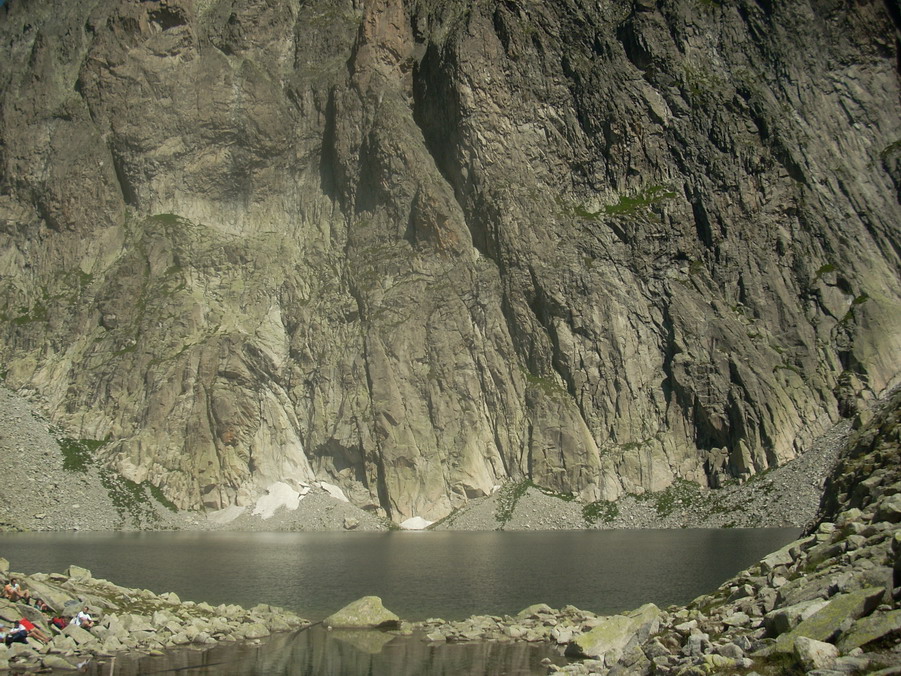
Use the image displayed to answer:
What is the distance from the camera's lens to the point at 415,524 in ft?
383

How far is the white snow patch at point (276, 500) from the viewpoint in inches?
4685

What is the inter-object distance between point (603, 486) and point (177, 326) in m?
69.9

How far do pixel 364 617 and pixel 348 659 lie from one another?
287 inches

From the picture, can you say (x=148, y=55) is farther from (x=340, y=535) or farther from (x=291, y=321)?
(x=340, y=535)

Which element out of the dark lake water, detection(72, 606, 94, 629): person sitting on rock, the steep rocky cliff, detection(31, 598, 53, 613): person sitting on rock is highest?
the steep rocky cliff

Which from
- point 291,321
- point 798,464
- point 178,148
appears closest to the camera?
point 798,464

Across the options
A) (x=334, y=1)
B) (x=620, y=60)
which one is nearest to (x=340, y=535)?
(x=620, y=60)

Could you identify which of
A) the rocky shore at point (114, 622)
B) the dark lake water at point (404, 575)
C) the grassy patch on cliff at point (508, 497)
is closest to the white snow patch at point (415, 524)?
the grassy patch on cliff at point (508, 497)

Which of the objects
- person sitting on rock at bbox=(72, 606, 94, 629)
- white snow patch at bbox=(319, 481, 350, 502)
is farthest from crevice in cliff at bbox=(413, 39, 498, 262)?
person sitting on rock at bbox=(72, 606, 94, 629)

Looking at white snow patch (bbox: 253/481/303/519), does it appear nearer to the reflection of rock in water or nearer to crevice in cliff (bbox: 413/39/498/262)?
crevice in cliff (bbox: 413/39/498/262)

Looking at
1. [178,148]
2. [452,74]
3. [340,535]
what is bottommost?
[340,535]

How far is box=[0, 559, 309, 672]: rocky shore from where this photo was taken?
30.4 m

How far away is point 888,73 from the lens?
151875 mm

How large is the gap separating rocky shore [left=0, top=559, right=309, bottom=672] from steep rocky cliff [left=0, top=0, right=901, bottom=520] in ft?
259
